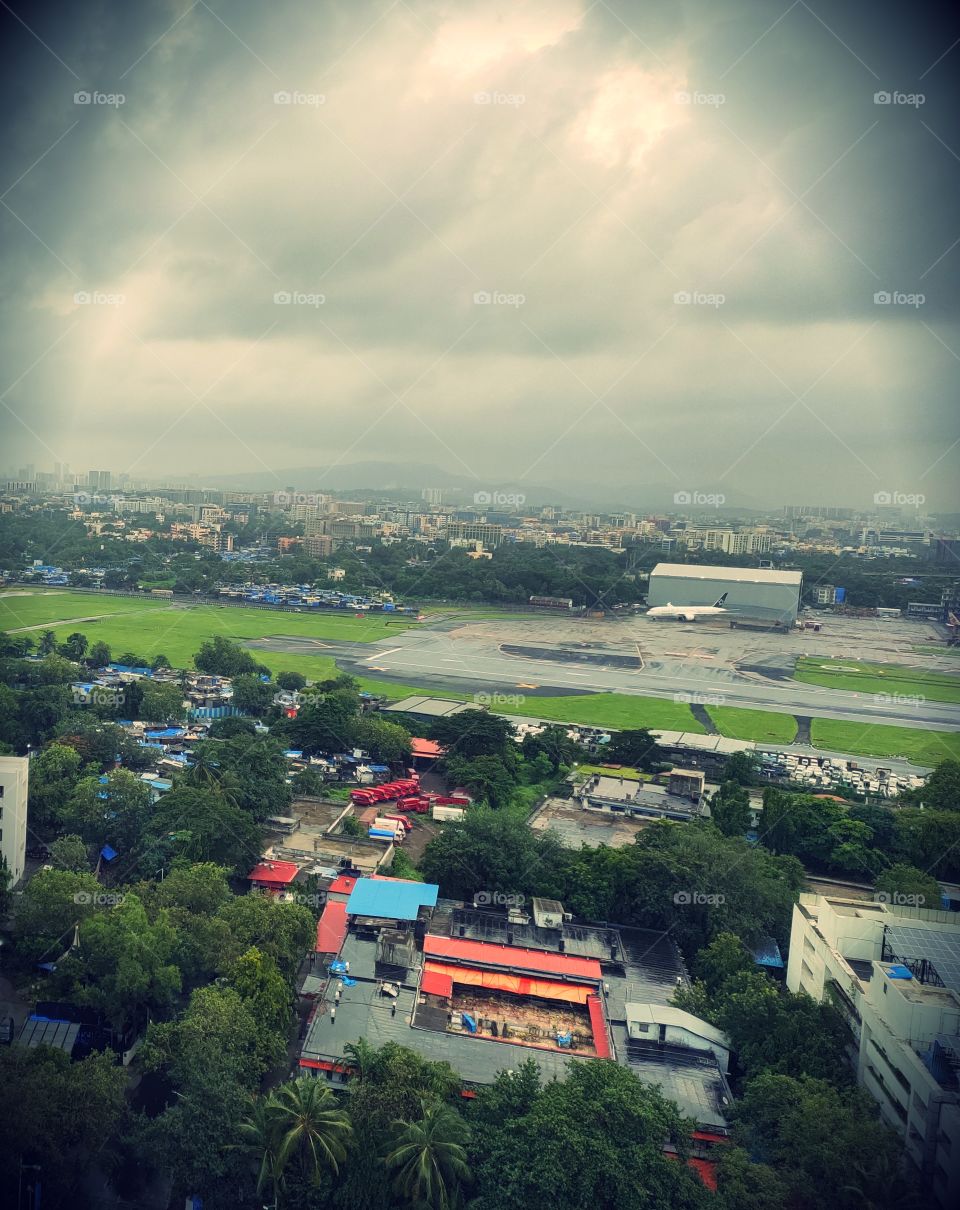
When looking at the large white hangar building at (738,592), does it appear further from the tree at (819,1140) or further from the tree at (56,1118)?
the tree at (56,1118)

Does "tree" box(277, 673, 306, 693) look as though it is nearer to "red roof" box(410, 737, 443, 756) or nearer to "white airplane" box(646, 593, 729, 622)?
"red roof" box(410, 737, 443, 756)

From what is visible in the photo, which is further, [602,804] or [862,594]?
[862,594]

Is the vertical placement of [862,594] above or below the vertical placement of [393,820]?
above

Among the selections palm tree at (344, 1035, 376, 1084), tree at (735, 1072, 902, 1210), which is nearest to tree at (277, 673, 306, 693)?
palm tree at (344, 1035, 376, 1084)

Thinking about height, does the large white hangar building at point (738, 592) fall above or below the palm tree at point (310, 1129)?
above

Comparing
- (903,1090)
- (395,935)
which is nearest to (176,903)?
(395,935)

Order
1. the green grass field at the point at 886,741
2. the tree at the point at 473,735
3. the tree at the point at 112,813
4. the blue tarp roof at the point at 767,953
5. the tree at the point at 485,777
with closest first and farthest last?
the blue tarp roof at the point at 767,953 → the tree at the point at 112,813 → the tree at the point at 485,777 → the tree at the point at 473,735 → the green grass field at the point at 886,741

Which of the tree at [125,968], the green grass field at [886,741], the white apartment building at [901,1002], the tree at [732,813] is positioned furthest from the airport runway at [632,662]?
the tree at [125,968]

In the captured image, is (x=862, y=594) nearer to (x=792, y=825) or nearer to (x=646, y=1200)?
(x=792, y=825)
